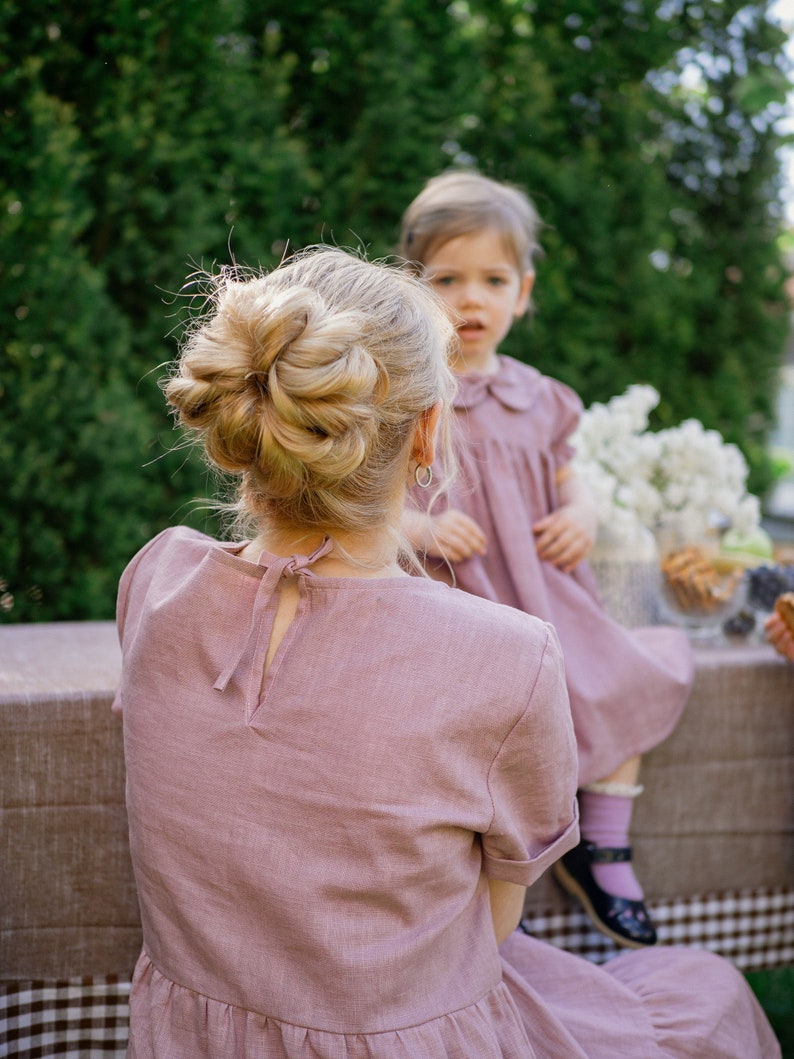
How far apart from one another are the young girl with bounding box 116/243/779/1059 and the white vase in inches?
48.2

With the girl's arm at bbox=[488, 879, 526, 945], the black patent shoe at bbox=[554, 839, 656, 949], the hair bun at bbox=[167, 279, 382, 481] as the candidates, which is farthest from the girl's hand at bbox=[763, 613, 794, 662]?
the hair bun at bbox=[167, 279, 382, 481]

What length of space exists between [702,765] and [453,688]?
1.33m

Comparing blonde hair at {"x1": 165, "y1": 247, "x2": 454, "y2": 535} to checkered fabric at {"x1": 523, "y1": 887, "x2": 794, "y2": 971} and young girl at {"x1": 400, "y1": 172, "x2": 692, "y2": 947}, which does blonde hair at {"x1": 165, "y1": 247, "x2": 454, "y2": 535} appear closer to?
young girl at {"x1": 400, "y1": 172, "x2": 692, "y2": 947}

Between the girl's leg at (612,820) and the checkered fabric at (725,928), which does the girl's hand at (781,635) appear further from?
the checkered fabric at (725,928)

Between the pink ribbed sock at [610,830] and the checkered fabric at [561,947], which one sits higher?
the pink ribbed sock at [610,830]

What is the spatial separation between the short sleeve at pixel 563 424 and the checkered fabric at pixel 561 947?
1.05 meters

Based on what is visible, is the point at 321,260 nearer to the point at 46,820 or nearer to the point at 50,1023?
the point at 46,820

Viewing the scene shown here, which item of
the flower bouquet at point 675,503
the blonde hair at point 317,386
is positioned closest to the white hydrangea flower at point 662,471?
the flower bouquet at point 675,503

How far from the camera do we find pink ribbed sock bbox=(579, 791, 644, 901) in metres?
2.23

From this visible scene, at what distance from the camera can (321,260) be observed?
142cm

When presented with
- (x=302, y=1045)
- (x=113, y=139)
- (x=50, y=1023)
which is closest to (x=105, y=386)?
(x=113, y=139)

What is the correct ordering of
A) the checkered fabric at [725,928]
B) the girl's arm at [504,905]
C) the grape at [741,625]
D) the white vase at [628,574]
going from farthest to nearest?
1. the grape at [741,625]
2. the white vase at [628,574]
3. the checkered fabric at [725,928]
4. the girl's arm at [504,905]

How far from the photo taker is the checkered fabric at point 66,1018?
78.4 inches

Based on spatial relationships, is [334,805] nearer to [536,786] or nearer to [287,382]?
[536,786]
